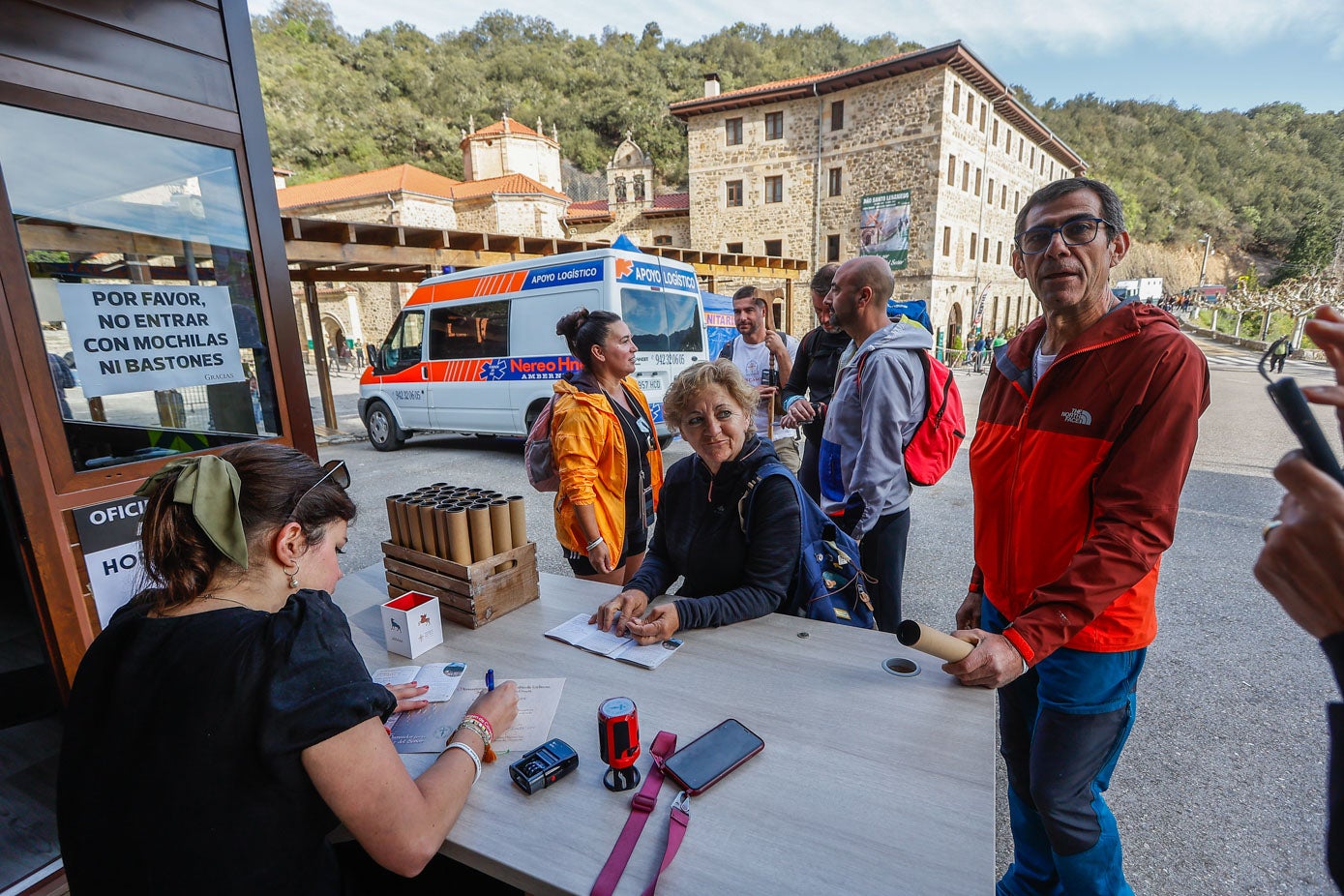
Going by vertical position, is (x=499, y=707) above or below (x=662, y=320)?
below

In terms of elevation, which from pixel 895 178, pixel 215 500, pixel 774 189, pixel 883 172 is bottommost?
pixel 215 500

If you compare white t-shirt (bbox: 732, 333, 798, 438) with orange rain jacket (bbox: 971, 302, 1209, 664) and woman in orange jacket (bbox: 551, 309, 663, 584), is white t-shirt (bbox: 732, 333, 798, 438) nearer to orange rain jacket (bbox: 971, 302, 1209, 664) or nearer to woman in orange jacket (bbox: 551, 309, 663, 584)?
woman in orange jacket (bbox: 551, 309, 663, 584)

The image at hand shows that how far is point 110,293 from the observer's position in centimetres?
214

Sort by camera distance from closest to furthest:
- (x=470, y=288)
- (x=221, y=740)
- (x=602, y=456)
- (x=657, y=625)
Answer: (x=221, y=740) → (x=657, y=625) → (x=602, y=456) → (x=470, y=288)

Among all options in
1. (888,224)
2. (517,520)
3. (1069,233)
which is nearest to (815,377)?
(1069,233)

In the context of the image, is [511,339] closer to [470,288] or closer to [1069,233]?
[470,288]

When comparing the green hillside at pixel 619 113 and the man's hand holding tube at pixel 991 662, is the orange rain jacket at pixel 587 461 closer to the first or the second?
the man's hand holding tube at pixel 991 662

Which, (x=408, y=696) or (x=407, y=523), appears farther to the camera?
(x=407, y=523)

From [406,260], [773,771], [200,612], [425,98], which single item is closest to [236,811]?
[200,612]

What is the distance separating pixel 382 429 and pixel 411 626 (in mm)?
8653

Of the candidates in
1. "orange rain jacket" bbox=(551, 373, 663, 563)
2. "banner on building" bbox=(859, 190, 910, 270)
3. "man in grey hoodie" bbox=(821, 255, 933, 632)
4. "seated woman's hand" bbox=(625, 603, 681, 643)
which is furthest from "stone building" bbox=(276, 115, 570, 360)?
"seated woman's hand" bbox=(625, 603, 681, 643)

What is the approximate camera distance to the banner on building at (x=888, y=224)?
2358cm

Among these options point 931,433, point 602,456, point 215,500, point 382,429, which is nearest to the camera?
point 215,500

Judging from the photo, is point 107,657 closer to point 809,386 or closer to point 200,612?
point 200,612
